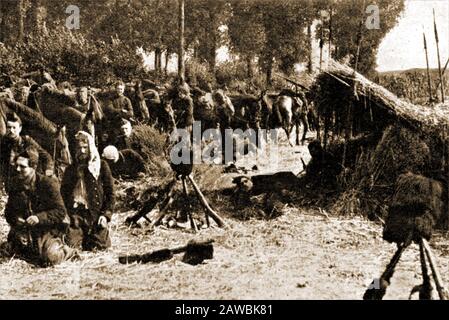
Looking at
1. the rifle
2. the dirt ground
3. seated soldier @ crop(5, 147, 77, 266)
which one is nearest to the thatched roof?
the dirt ground

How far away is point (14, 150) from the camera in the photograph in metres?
6.40

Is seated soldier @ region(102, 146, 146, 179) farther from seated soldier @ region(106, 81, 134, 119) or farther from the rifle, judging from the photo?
the rifle

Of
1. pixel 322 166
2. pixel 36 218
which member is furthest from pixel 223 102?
pixel 36 218

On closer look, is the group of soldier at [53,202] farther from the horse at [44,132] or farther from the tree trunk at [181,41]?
the tree trunk at [181,41]

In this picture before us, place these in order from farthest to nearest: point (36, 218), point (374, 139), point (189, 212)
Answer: point (374, 139) < point (189, 212) < point (36, 218)

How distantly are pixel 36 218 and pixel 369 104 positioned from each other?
190 inches

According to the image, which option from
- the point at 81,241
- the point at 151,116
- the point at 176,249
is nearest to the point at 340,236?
the point at 176,249

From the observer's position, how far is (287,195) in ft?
25.2

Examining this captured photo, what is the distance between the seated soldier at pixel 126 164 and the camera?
8.05 meters

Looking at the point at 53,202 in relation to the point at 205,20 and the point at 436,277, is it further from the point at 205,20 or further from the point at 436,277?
the point at 205,20

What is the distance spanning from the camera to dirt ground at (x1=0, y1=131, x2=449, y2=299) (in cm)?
485

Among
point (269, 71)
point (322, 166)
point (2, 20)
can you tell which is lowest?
point (322, 166)

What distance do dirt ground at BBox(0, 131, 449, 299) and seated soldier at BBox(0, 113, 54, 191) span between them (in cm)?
75
